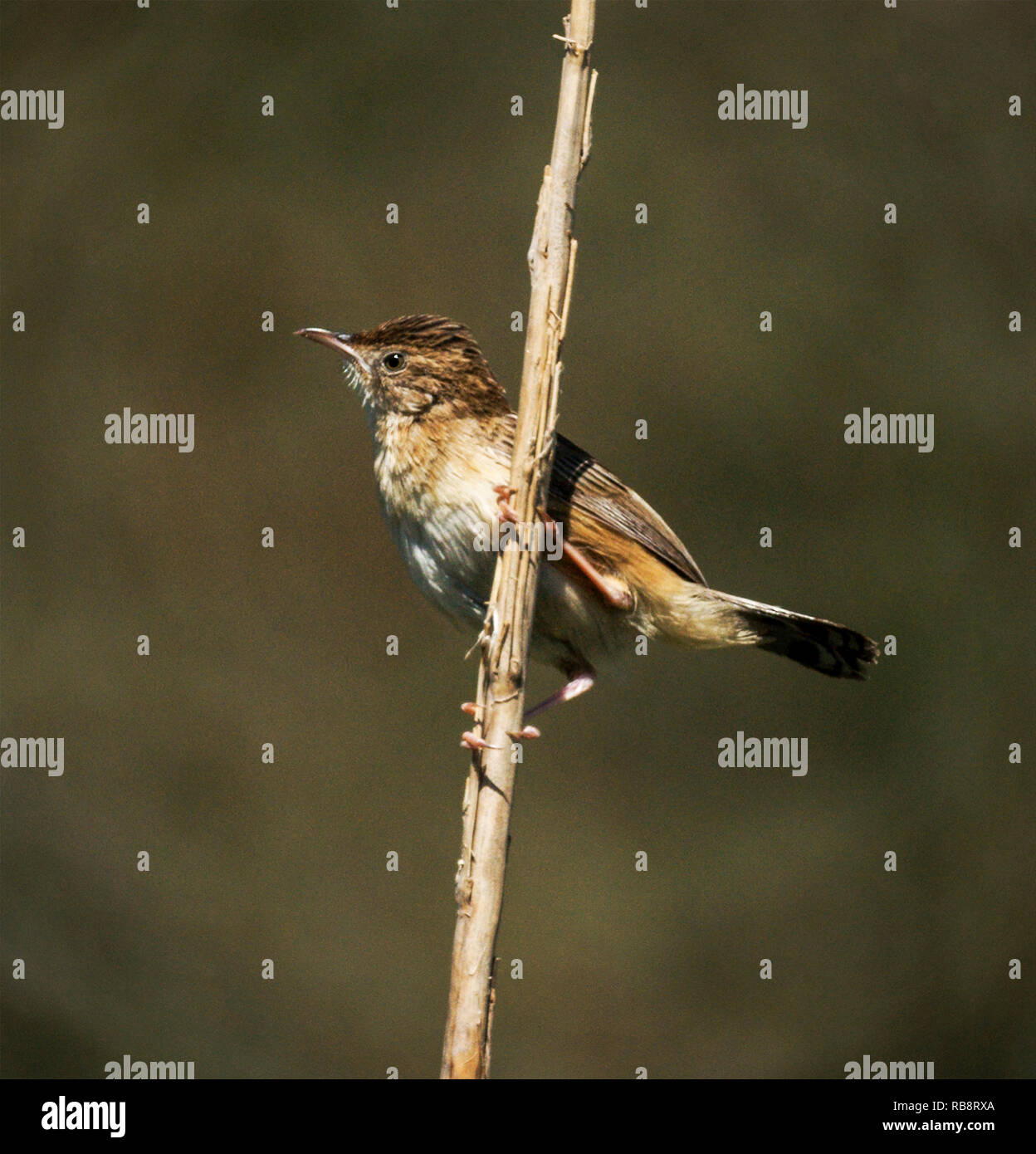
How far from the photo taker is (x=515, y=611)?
127 inches

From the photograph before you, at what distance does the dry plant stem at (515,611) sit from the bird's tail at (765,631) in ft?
5.22

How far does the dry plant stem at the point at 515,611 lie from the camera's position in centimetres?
311

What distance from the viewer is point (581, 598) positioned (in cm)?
457

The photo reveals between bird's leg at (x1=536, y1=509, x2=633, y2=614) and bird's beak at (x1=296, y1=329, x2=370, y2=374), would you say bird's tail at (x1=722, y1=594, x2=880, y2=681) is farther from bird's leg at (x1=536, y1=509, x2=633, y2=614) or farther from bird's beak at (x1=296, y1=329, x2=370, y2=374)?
bird's beak at (x1=296, y1=329, x2=370, y2=374)

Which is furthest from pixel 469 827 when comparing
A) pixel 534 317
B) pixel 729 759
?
pixel 729 759

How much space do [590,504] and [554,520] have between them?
0.14 m

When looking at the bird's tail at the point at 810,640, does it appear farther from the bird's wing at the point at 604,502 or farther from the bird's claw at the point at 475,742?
the bird's claw at the point at 475,742

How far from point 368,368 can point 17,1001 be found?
645cm

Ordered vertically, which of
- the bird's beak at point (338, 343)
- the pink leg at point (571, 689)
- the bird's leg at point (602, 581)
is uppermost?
the bird's beak at point (338, 343)

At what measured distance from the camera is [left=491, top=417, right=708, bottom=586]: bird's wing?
15.0 feet
